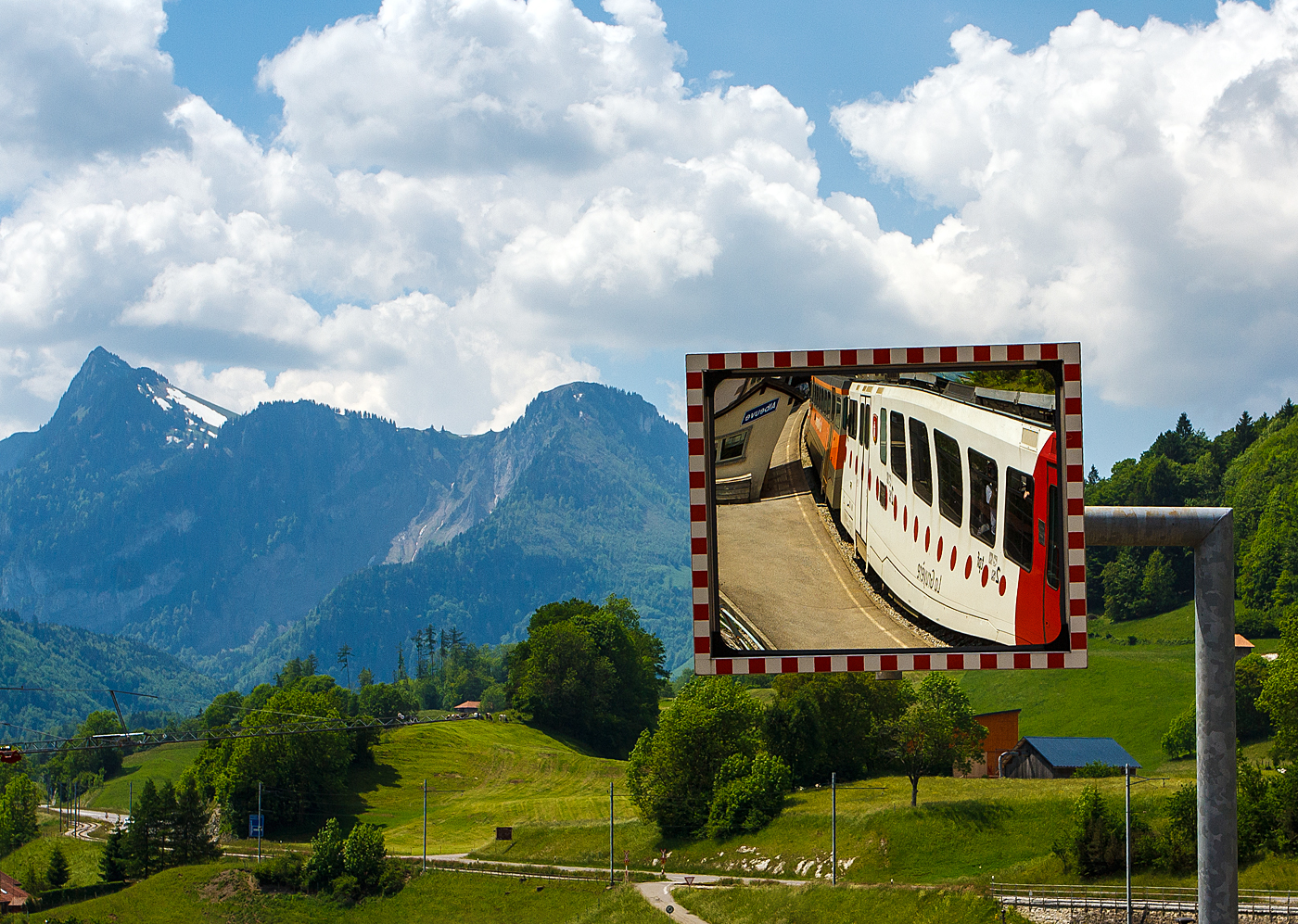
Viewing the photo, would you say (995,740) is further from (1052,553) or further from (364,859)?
(1052,553)

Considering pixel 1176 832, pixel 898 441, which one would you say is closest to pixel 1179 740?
pixel 1176 832

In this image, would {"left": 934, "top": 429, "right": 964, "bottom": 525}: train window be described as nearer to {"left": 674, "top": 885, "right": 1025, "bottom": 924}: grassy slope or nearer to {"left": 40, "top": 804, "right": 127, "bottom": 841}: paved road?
{"left": 674, "top": 885, "right": 1025, "bottom": 924}: grassy slope

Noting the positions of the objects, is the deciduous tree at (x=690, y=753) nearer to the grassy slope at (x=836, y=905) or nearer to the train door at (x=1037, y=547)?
the grassy slope at (x=836, y=905)

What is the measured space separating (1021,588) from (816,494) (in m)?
3.08

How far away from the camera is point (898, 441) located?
44.1 ft

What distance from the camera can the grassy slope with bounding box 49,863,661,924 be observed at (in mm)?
83750

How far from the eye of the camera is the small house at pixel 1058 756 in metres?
107

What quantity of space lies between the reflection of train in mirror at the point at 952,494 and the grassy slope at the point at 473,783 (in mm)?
104458

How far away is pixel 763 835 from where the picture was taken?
91.9 metres

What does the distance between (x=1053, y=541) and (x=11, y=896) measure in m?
134

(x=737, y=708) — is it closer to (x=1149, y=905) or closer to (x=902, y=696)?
(x=902, y=696)

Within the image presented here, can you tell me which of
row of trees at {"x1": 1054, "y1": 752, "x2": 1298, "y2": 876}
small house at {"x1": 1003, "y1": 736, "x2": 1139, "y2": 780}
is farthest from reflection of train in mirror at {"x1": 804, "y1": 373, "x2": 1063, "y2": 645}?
small house at {"x1": 1003, "y1": 736, "x2": 1139, "y2": 780}

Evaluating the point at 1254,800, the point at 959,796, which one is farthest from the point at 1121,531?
the point at 959,796

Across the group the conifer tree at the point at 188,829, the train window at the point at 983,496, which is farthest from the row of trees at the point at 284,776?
the train window at the point at 983,496
